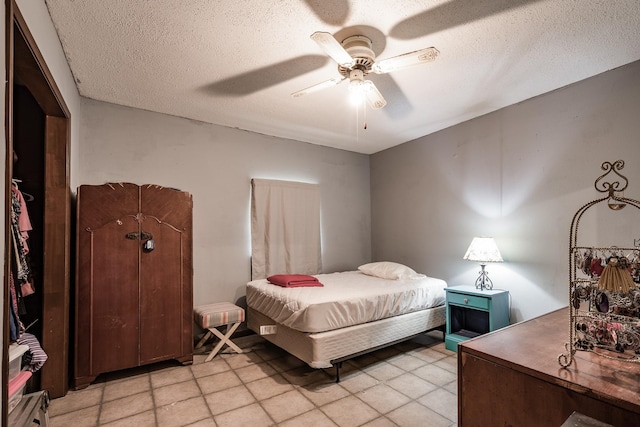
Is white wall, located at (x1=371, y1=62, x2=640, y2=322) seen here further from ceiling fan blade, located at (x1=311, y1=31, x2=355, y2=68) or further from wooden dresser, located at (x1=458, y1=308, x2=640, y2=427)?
ceiling fan blade, located at (x1=311, y1=31, x2=355, y2=68)

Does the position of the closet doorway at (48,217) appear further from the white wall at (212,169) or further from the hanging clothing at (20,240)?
the white wall at (212,169)

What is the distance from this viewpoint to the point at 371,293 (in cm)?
303

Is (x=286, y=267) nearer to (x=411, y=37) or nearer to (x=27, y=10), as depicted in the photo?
(x=411, y=37)

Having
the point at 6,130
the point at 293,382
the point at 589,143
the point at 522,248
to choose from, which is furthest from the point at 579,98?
the point at 6,130

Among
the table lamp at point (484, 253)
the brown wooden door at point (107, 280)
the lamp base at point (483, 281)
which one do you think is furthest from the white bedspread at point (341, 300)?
the brown wooden door at point (107, 280)

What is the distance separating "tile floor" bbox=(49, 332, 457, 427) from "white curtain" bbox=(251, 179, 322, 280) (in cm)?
122

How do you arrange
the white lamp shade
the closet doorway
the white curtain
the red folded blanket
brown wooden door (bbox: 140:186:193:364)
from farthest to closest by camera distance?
the white curtain < the red folded blanket < the white lamp shade < brown wooden door (bbox: 140:186:193:364) < the closet doorway

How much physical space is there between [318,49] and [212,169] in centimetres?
206

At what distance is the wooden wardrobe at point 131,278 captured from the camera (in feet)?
8.45

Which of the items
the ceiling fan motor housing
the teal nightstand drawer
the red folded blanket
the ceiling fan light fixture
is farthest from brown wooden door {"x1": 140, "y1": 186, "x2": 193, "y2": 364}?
the teal nightstand drawer

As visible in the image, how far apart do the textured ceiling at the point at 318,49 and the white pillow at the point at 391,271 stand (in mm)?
1830

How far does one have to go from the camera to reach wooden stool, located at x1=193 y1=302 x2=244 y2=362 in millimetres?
3092

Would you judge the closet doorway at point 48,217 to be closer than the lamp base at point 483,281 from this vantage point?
Yes

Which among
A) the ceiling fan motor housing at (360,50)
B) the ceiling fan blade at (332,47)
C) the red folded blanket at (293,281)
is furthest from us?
the red folded blanket at (293,281)
